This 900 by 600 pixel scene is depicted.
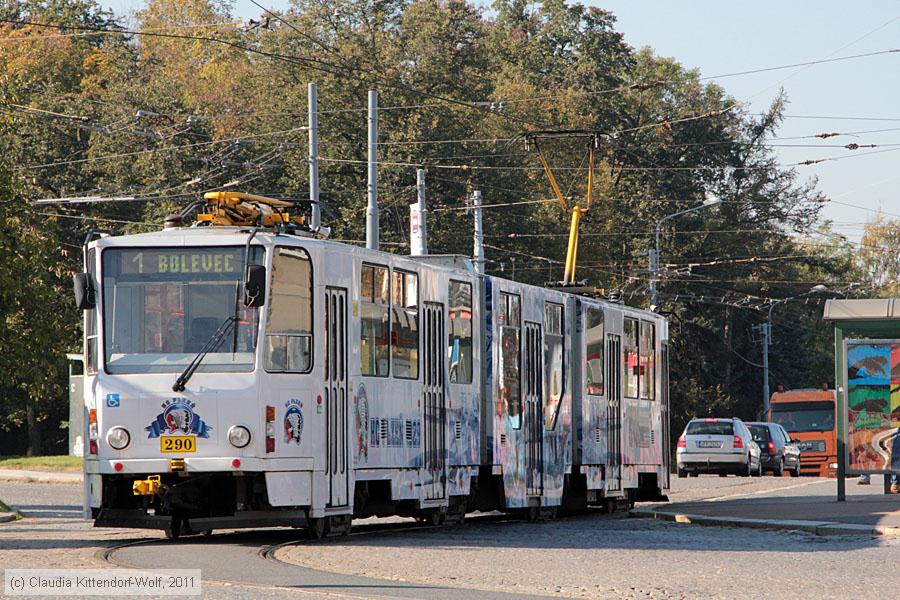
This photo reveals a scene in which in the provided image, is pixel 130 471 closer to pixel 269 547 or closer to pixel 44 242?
pixel 269 547

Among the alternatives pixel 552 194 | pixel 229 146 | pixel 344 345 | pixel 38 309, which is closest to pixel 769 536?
pixel 344 345

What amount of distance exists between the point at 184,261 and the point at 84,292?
1.04 metres

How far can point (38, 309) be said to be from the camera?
86.9 feet

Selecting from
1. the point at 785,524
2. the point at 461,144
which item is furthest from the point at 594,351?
the point at 461,144

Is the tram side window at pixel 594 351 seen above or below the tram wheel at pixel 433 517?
above

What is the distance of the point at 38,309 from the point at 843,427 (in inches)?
497

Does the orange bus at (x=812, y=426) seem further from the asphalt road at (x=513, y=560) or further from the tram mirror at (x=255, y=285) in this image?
the tram mirror at (x=255, y=285)

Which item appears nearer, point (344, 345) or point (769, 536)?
point (344, 345)

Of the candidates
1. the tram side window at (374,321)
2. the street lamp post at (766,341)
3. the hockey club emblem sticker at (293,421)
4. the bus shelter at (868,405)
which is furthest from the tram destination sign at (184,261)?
the street lamp post at (766,341)

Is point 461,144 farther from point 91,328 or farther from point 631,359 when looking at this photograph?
point 91,328

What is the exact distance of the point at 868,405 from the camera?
27.4m

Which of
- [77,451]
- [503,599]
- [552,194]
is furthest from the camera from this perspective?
[552,194]

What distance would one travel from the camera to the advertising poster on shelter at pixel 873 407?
1072 inches

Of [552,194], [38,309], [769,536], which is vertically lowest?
[769,536]
